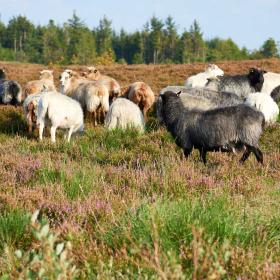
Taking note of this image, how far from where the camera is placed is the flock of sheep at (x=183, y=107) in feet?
26.6

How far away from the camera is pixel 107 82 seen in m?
17.4

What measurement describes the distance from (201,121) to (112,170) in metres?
2.14

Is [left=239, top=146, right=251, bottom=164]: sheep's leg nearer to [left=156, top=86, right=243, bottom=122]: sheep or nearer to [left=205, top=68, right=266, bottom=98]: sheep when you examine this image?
[left=156, top=86, right=243, bottom=122]: sheep

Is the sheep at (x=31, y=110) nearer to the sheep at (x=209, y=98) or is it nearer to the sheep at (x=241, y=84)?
the sheep at (x=209, y=98)

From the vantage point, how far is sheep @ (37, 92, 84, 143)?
12.2 m

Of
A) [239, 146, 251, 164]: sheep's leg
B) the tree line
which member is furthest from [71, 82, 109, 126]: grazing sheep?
the tree line

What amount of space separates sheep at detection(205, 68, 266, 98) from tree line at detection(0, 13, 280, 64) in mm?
91436

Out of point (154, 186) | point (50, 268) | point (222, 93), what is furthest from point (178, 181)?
point (222, 93)

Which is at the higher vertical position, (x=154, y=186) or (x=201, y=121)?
(x=201, y=121)

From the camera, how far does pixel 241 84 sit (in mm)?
14750

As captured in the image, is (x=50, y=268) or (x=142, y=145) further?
(x=142, y=145)

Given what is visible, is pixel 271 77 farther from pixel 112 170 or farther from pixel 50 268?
pixel 50 268

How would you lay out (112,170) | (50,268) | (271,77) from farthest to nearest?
(271,77), (112,170), (50,268)

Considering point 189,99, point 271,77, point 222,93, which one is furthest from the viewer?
point 271,77
